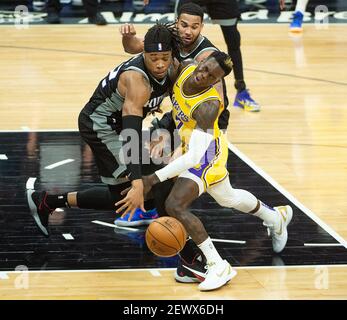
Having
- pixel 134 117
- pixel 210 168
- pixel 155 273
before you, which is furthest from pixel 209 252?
pixel 134 117

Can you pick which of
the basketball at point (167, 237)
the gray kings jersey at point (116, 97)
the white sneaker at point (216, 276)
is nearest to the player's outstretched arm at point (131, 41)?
the gray kings jersey at point (116, 97)

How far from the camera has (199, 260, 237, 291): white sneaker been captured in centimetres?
693

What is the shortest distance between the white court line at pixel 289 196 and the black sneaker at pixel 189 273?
4.43ft

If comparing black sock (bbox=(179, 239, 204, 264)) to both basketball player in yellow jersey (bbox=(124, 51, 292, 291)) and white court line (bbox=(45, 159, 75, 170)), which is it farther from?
white court line (bbox=(45, 159, 75, 170))

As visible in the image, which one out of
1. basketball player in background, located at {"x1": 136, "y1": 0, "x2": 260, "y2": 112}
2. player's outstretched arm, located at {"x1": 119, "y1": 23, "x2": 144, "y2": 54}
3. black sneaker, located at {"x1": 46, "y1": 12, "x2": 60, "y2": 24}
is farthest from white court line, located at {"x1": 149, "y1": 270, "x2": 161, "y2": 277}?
black sneaker, located at {"x1": 46, "y1": 12, "x2": 60, "y2": 24}

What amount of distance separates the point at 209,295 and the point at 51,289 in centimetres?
111

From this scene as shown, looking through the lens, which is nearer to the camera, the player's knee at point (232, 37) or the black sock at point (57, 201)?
the black sock at point (57, 201)

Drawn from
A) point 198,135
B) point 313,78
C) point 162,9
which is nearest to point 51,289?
point 198,135

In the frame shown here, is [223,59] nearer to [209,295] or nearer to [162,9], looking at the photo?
[209,295]

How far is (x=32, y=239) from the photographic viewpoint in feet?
25.9

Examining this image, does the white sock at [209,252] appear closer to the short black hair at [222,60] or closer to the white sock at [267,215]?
the white sock at [267,215]

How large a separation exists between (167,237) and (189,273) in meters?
0.41

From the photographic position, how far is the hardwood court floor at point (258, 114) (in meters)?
6.96
